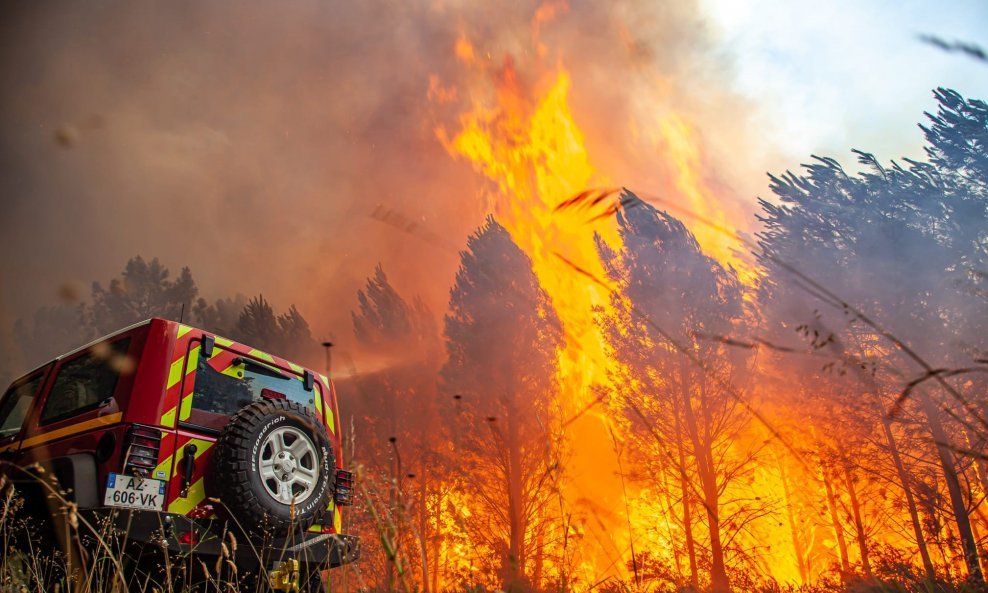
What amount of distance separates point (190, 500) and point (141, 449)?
48cm

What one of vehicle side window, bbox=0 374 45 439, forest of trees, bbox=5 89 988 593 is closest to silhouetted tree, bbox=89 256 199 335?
forest of trees, bbox=5 89 988 593

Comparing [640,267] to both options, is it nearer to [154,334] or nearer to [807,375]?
[807,375]

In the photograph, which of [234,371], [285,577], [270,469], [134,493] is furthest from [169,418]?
[285,577]

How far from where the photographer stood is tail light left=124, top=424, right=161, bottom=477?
3.75m

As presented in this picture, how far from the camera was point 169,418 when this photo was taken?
4074 mm

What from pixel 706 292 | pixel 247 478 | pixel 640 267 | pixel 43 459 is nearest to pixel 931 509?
pixel 706 292

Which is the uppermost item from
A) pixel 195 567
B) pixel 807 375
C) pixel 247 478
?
pixel 807 375

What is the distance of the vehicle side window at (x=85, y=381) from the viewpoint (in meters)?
4.22

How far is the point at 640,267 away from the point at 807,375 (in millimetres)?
5568

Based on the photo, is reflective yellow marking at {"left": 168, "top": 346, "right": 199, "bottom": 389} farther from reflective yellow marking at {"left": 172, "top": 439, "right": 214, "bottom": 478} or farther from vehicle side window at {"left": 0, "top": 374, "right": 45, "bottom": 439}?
vehicle side window at {"left": 0, "top": 374, "right": 45, "bottom": 439}

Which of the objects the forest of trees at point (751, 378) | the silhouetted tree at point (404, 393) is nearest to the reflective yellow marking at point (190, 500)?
the forest of trees at point (751, 378)

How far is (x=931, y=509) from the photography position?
40.9 feet

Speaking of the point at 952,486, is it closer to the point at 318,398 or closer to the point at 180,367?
the point at 318,398

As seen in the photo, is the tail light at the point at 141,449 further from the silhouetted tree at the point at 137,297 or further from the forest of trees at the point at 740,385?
the silhouetted tree at the point at 137,297
